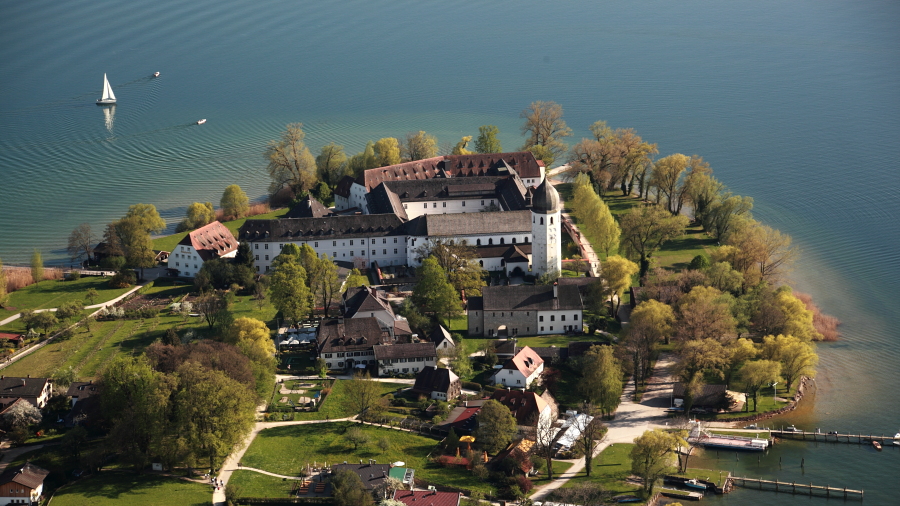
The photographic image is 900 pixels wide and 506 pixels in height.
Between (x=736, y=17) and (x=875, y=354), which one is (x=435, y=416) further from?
(x=736, y=17)

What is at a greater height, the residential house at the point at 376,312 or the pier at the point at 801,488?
the residential house at the point at 376,312

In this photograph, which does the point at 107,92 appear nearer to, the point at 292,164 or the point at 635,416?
the point at 292,164

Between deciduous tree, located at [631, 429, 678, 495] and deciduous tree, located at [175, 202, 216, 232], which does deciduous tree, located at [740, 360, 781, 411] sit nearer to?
deciduous tree, located at [631, 429, 678, 495]

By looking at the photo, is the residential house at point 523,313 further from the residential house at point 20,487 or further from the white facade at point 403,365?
the residential house at point 20,487

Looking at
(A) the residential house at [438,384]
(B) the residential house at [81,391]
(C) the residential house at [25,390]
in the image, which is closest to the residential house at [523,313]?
(A) the residential house at [438,384]

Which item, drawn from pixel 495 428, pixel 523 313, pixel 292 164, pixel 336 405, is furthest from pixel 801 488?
pixel 292 164

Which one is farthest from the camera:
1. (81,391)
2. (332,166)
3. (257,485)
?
(332,166)
